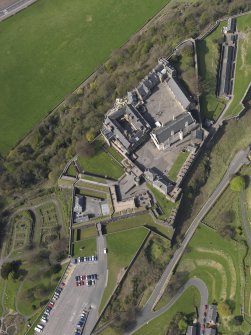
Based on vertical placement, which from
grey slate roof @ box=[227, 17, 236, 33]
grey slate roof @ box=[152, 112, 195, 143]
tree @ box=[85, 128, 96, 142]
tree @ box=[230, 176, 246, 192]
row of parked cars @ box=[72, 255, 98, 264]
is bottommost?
row of parked cars @ box=[72, 255, 98, 264]

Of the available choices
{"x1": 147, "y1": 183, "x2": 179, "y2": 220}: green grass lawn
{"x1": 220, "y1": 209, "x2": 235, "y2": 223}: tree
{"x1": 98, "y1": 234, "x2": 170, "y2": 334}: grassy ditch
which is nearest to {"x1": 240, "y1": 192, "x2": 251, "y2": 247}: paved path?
{"x1": 220, "y1": 209, "x2": 235, "y2": 223}: tree

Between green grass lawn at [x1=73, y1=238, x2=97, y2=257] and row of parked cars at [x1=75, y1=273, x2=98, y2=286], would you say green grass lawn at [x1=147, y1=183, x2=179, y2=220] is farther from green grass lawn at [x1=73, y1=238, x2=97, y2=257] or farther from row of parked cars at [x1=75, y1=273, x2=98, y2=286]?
row of parked cars at [x1=75, y1=273, x2=98, y2=286]

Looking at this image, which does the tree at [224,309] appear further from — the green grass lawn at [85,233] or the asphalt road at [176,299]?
the green grass lawn at [85,233]

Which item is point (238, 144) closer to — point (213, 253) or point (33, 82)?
point (213, 253)

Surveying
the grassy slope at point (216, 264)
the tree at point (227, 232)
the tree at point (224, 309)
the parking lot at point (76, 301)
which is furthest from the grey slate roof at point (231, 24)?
the tree at point (224, 309)

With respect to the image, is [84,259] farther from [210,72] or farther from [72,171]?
[210,72]

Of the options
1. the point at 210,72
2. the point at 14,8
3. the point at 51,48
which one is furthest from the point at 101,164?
the point at 14,8

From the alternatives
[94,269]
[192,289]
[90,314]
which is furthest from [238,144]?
[90,314]
